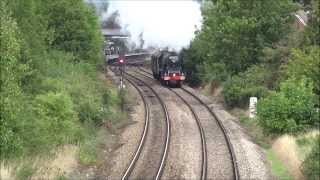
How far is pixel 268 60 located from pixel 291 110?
35.1 feet

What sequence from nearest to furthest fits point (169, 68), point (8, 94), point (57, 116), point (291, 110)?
point (8, 94) < point (57, 116) < point (291, 110) < point (169, 68)

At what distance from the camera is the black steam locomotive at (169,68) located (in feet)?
173

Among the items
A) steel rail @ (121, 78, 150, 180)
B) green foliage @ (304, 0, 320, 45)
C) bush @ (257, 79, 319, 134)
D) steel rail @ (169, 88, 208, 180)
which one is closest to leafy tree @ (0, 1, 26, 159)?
steel rail @ (121, 78, 150, 180)

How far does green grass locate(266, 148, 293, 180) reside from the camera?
22209 millimetres

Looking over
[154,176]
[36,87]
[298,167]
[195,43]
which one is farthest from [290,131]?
[195,43]

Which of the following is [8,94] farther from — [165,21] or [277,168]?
[165,21]

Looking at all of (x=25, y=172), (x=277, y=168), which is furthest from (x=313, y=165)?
(x=25, y=172)

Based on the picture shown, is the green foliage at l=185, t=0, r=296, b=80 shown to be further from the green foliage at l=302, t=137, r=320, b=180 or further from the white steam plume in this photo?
the green foliage at l=302, t=137, r=320, b=180

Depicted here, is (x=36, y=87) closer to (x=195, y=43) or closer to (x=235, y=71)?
(x=235, y=71)

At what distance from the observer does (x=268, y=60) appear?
3847 cm

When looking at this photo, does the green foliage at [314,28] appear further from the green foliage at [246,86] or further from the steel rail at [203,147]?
the steel rail at [203,147]

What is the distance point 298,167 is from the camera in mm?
21625

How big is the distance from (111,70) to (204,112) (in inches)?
1183

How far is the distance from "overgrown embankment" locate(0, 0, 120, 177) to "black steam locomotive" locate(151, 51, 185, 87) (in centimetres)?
1248
